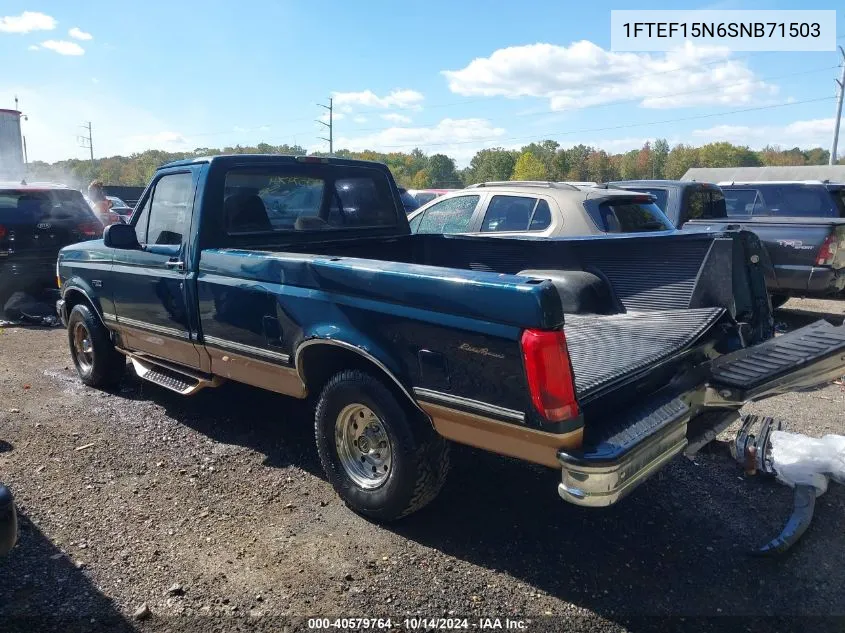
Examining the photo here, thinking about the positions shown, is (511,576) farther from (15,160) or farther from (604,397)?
(15,160)

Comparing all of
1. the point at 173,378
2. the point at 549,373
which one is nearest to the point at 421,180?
the point at 173,378

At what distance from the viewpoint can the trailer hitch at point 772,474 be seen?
10.5 feet

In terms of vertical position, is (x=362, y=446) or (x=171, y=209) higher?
(x=171, y=209)

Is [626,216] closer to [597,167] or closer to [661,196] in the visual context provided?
[661,196]

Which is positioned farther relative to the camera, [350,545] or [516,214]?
[516,214]

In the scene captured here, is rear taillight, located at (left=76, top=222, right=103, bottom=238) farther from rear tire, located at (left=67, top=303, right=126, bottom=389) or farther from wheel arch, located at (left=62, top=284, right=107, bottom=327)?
rear tire, located at (left=67, top=303, right=126, bottom=389)

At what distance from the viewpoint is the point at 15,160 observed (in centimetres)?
2045

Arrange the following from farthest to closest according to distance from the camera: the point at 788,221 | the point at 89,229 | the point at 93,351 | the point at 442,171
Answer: the point at 442,171
the point at 89,229
the point at 788,221
the point at 93,351

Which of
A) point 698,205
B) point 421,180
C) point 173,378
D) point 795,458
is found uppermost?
point 421,180

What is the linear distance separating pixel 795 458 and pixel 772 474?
0.16 metres

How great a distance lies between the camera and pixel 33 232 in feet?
29.5

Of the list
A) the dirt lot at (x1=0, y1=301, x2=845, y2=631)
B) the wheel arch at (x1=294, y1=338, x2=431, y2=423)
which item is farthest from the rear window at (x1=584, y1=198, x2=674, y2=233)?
the wheel arch at (x1=294, y1=338, x2=431, y2=423)

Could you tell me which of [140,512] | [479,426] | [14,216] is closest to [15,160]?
[14,216]

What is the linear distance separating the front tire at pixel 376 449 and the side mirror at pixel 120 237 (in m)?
2.29
